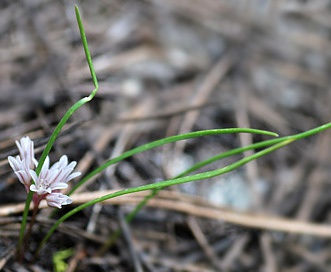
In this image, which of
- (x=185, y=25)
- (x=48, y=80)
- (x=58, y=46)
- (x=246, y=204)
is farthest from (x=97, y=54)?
(x=246, y=204)

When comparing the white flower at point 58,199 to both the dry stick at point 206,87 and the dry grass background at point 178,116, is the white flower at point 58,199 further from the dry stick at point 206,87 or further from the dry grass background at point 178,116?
the dry stick at point 206,87

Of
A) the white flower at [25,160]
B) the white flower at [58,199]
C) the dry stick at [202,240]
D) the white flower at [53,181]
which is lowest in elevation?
the dry stick at [202,240]

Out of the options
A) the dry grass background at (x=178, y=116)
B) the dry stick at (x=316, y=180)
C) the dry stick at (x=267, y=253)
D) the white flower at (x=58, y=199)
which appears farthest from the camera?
the dry stick at (x=316, y=180)

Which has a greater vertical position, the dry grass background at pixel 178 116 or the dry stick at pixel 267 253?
the dry grass background at pixel 178 116

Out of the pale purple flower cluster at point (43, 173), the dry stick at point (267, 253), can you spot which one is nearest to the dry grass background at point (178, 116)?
the dry stick at point (267, 253)

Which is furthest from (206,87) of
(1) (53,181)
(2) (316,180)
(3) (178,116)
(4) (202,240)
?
(1) (53,181)

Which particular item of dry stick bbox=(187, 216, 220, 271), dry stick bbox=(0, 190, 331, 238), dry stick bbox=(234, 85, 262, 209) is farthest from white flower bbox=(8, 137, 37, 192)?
dry stick bbox=(234, 85, 262, 209)

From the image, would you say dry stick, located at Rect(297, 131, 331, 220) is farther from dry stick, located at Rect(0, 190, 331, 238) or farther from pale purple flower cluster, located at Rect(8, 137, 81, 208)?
pale purple flower cluster, located at Rect(8, 137, 81, 208)
